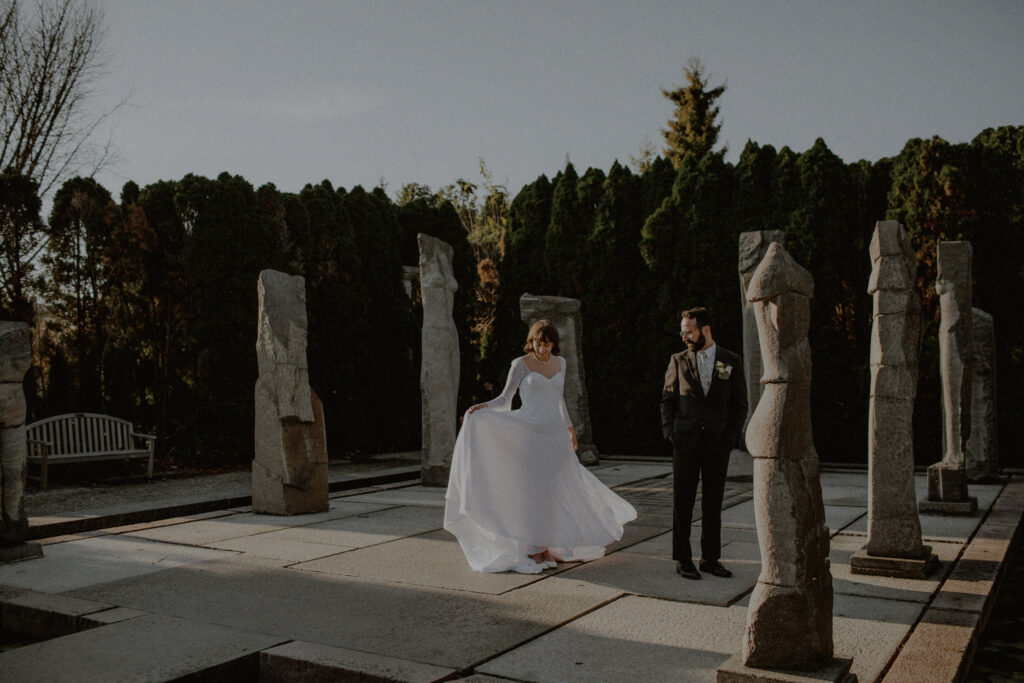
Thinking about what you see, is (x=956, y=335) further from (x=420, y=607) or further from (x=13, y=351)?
(x=13, y=351)

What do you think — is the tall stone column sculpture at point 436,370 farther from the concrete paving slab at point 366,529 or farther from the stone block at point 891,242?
the stone block at point 891,242

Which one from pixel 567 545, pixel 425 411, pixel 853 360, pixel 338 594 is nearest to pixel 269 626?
pixel 338 594

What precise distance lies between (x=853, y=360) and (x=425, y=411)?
263 inches

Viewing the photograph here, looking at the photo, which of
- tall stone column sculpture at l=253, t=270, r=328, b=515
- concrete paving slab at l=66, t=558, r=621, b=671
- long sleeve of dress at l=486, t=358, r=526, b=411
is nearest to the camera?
concrete paving slab at l=66, t=558, r=621, b=671

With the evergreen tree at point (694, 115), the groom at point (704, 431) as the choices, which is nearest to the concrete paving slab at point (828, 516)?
the groom at point (704, 431)

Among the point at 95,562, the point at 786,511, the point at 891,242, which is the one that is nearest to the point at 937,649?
the point at 786,511

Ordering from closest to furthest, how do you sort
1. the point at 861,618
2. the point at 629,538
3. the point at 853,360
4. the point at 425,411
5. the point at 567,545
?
the point at 861,618 < the point at 567,545 < the point at 629,538 < the point at 425,411 < the point at 853,360

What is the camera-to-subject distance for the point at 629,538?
7.43m

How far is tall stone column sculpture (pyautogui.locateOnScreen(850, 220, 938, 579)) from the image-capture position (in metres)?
5.72

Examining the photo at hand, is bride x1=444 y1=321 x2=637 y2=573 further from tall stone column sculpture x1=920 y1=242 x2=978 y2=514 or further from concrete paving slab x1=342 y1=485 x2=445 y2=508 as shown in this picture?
tall stone column sculpture x1=920 y1=242 x2=978 y2=514

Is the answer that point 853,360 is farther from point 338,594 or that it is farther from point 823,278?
point 338,594

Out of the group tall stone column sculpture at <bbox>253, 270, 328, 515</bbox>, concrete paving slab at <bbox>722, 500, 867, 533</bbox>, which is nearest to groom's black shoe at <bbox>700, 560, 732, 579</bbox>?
concrete paving slab at <bbox>722, 500, 867, 533</bbox>

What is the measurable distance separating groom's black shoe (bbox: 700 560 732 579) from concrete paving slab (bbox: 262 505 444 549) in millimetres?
2945

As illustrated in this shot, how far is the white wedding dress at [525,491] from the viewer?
6.45 m
